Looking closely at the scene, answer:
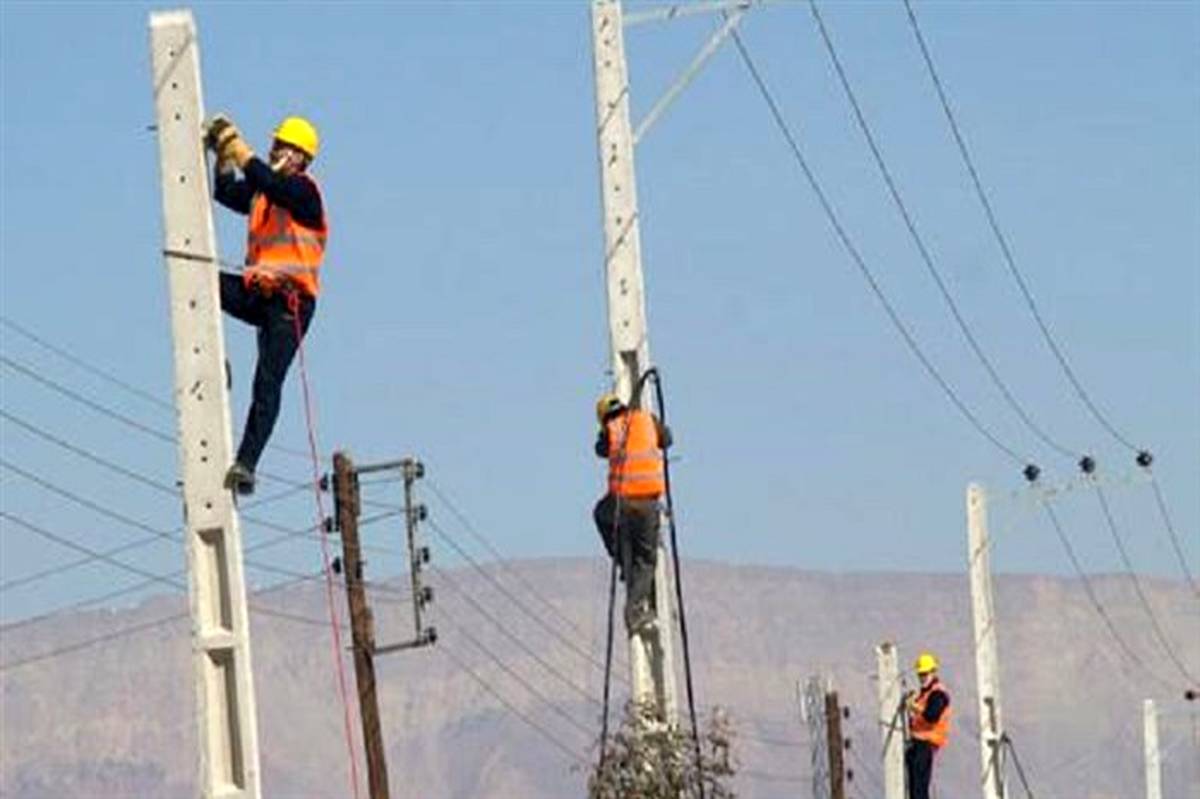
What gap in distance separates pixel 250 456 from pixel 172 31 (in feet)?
6.38

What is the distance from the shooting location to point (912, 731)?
148 feet

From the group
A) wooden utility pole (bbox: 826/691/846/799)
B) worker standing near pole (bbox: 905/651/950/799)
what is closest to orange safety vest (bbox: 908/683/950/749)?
worker standing near pole (bbox: 905/651/950/799)

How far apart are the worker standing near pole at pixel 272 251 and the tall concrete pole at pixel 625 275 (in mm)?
8677

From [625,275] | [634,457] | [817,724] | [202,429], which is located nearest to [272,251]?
[202,429]

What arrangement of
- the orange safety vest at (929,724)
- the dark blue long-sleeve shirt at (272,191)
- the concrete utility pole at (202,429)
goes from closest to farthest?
1. the concrete utility pole at (202,429)
2. the dark blue long-sleeve shirt at (272,191)
3. the orange safety vest at (929,724)

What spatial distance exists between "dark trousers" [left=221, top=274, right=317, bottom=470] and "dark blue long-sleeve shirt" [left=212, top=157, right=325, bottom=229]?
14.7 inches

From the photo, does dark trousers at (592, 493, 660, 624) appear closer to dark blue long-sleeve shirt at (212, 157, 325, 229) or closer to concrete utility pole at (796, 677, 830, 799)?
dark blue long-sleeve shirt at (212, 157, 325, 229)

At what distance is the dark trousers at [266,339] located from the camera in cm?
1802

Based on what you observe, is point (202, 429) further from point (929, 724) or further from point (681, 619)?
point (929, 724)

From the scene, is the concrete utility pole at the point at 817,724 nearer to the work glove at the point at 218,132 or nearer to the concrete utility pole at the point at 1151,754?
the concrete utility pole at the point at 1151,754

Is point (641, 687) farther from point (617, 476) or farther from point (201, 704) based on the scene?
point (201, 704)

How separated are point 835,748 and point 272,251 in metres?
49.9

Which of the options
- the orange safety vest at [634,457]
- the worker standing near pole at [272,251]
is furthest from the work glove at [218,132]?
the orange safety vest at [634,457]

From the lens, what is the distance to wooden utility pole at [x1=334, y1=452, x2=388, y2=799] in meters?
44.1
